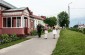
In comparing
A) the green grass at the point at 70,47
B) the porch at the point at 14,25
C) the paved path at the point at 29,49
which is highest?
the porch at the point at 14,25

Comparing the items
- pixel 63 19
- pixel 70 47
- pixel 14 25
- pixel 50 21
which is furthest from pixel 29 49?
pixel 50 21

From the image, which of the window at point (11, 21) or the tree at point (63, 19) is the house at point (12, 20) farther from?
the tree at point (63, 19)

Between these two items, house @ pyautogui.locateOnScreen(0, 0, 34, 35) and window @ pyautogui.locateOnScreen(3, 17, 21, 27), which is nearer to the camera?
house @ pyautogui.locateOnScreen(0, 0, 34, 35)

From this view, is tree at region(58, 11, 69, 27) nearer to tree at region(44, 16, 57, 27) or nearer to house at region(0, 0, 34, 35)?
tree at region(44, 16, 57, 27)

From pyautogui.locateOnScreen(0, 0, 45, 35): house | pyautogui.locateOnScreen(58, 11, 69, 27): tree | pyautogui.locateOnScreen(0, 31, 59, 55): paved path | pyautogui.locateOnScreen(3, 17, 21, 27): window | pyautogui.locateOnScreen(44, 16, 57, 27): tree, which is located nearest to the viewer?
pyautogui.locateOnScreen(0, 31, 59, 55): paved path

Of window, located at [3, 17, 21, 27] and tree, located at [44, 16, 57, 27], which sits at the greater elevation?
tree, located at [44, 16, 57, 27]

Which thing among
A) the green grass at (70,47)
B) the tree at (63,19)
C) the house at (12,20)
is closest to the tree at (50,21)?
the tree at (63,19)

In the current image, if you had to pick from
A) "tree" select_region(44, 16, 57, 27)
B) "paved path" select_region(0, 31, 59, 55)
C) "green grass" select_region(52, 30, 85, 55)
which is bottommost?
"paved path" select_region(0, 31, 59, 55)

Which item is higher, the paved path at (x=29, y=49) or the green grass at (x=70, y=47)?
the green grass at (x=70, y=47)

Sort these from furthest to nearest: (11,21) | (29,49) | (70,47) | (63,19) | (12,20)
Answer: (63,19) < (12,20) < (11,21) < (29,49) < (70,47)

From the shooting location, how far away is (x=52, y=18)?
4281 inches

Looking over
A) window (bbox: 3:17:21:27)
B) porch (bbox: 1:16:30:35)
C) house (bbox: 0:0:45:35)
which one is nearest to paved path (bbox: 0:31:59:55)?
porch (bbox: 1:16:30:35)

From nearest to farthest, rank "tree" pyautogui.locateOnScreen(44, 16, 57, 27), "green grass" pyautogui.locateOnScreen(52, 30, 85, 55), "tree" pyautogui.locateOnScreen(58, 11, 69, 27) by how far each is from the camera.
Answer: "green grass" pyautogui.locateOnScreen(52, 30, 85, 55) < "tree" pyautogui.locateOnScreen(58, 11, 69, 27) < "tree" pyautogui.locateOnScreen(44, 16, 57, 27)

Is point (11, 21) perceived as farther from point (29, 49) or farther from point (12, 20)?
point (29, 49)
